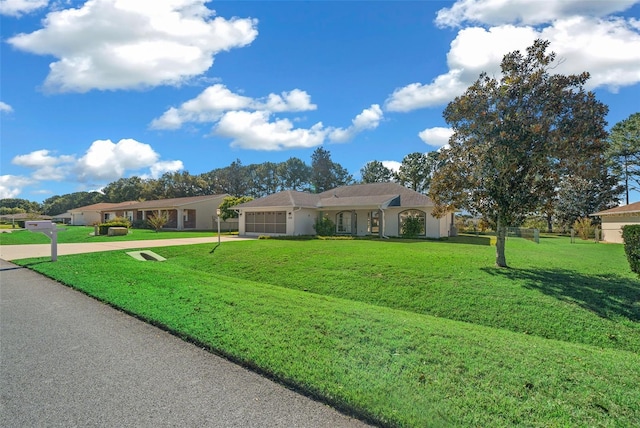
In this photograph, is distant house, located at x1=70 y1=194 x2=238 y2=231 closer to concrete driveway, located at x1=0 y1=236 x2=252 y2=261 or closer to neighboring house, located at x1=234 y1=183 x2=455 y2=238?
neighboring house, located at x1=234 y1=183 x2=455 y2=238

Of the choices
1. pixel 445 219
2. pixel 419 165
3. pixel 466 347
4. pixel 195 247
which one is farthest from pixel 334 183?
pixel 466 347

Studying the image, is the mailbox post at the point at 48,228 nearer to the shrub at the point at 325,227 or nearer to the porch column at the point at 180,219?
the shrub at the point at 325,227

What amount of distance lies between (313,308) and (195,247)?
→ 1176 cm

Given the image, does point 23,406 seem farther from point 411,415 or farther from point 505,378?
point 505,378

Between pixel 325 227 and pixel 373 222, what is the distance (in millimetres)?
3547

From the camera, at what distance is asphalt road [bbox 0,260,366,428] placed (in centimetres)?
299

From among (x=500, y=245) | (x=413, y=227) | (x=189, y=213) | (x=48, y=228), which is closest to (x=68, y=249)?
(x=48, y=228)

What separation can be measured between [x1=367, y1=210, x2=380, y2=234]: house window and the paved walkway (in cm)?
2109

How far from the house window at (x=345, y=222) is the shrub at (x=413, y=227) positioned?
4238 millimetres

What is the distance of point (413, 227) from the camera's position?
23547 millimetres

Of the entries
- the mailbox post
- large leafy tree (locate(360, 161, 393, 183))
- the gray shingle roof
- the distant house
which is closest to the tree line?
large leafy tree (locate(360, 161, 393, 183))

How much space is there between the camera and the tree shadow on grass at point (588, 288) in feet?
22.5

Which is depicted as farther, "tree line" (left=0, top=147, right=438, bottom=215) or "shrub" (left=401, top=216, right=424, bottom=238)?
"tree line" (left=0, top=147, right=438, bottom=215)

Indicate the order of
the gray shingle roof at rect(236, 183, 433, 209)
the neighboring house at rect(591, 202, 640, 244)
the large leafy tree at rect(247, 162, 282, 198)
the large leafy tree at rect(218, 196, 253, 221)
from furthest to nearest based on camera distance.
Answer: the large leafy tree at rect(247, 162, 282, 198)
the large leafy tree at rect(218, 196, 253, 221)
the gray shingle roof at rect(236, 183, 433, 209)
the neighboring house at rect(591, 202, 640, 244)
